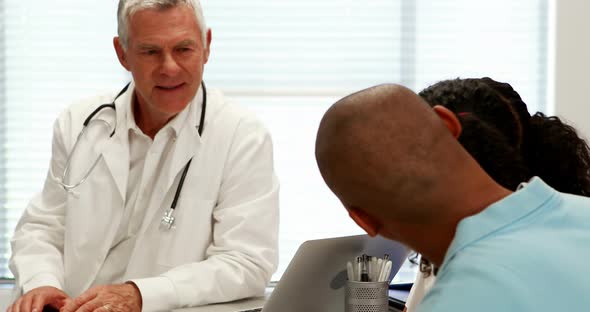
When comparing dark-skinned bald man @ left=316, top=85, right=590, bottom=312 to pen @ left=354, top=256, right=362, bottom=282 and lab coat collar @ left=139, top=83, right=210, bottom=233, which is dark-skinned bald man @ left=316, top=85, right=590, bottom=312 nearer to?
pen @ left=354, top=256, right=362, bottom=282

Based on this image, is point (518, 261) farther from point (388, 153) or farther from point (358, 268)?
point (358, 268)

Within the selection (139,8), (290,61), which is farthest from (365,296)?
(290,61)

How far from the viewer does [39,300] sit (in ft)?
6.56

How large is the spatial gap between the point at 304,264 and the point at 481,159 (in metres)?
0.39

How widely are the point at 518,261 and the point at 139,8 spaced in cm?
165

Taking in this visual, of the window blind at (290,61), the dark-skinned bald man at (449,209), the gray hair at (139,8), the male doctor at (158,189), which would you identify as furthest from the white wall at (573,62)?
the dark-skinned bald man at (449,209)

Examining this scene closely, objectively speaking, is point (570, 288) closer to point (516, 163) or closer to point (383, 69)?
point (516, 163)

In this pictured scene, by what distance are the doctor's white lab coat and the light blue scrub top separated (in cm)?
132

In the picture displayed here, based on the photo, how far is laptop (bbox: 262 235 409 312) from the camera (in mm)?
1460

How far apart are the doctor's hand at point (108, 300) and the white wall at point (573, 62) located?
2200mm

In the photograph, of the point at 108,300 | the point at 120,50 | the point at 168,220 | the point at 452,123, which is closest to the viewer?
the point at 452,123

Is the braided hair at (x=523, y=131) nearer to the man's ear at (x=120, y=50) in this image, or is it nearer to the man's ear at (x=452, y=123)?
the man's ear at (x=452, y=123)

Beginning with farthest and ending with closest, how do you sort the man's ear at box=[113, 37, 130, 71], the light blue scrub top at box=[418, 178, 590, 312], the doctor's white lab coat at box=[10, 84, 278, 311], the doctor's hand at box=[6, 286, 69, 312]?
1. the man's ear at box=[113, 37, 130, 71]
2. the doctor's white lab coat at box=[10, 84, 278, 311]
3. the doctor's hand at box=[6, 286, 69, 312]
4. the light blue scrub top at box=[418, 178, 590, 312]

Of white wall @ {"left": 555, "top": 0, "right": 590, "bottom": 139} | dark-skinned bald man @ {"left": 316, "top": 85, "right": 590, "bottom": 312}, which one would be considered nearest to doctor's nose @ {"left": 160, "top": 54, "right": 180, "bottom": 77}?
dark-skinned bald man @ {"left": 316, "top": 85, "right": 590, "bottom": 312}
